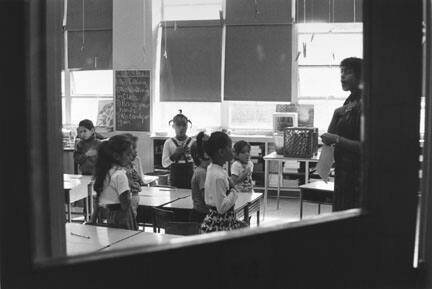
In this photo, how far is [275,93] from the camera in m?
7.04

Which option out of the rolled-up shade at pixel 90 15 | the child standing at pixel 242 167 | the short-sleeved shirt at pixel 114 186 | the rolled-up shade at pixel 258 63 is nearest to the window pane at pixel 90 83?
the rolled-up shade at pixel 90 15

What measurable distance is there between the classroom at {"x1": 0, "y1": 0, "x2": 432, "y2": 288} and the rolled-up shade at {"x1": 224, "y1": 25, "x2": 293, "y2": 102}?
2cm

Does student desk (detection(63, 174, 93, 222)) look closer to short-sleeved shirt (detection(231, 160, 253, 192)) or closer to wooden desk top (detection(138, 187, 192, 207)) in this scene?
wooden desk top (detection(138, 187, 192, 207))

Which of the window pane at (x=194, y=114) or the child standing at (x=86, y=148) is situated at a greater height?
the window pane at (x=194, y=114)

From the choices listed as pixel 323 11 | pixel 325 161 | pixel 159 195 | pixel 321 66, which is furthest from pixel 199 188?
pixel 323 11

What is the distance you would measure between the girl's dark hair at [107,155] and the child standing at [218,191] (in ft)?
1.95

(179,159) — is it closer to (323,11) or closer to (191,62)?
(191,62)

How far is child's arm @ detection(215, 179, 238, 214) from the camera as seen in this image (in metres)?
2.83

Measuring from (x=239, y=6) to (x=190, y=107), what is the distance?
161 centimetres

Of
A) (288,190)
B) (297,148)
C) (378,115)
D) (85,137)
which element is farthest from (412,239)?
(288,190)

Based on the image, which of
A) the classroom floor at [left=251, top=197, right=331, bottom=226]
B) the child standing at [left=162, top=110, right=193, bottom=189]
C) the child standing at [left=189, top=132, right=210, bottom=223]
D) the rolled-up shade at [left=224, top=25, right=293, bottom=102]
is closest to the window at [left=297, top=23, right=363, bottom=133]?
the rolled-up shade at [left=224, top=25, right=293, bottom=102]

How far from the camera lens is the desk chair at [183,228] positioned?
296 centimetres

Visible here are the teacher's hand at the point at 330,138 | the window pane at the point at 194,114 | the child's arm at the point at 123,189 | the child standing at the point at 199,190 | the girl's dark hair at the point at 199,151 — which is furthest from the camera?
the window pane at the point at 194,114

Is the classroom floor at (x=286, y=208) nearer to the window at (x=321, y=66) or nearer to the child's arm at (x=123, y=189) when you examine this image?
the window at (x=321, y=66)
